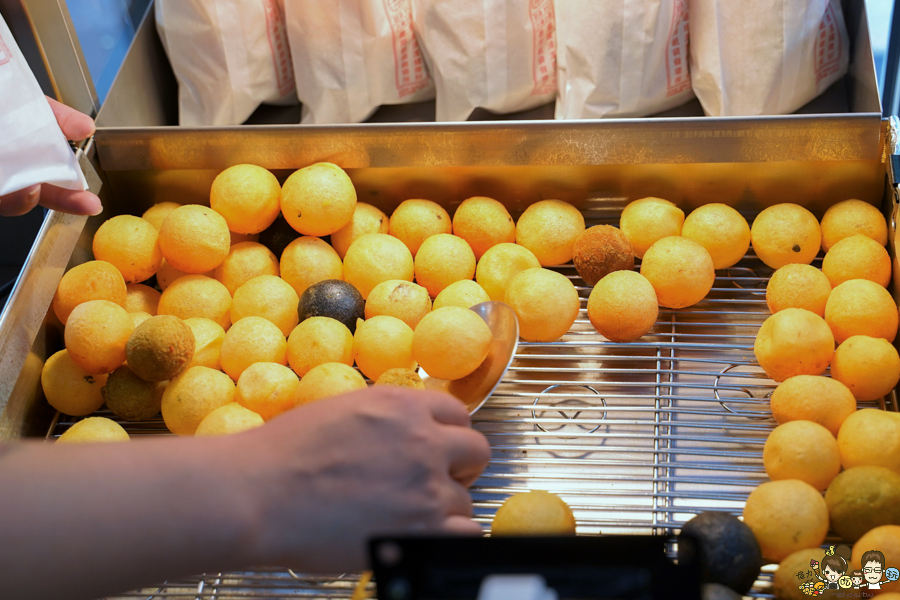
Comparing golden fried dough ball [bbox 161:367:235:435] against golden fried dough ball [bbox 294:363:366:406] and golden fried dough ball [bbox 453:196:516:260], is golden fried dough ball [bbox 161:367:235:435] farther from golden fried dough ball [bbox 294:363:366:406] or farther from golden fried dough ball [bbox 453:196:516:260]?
golden fried dough ball [bbox 453:196:516:260]

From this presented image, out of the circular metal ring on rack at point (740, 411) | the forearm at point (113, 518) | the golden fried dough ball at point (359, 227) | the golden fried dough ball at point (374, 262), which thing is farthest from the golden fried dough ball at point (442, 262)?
the forearm at point (113, 518)

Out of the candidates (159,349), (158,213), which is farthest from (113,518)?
(158,213)

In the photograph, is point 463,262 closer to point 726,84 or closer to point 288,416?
point 726,84

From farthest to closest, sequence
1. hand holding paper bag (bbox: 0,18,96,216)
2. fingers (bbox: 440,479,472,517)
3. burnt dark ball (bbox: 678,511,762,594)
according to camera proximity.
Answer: hand holding paper bag (bbox: 0,18,96,216)
burnt dark ball (bbox: 678,511,762,594)
fingers (bbox: 440,479,472,517)

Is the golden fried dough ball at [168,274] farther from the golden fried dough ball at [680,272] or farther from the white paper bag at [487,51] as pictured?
the golden fried dough ball at [680,272]

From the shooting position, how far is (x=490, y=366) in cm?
120

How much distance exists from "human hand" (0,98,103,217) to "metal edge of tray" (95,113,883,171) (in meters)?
0.09

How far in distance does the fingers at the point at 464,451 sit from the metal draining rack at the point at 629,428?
38 cm

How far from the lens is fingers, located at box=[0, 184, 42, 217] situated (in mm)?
1222

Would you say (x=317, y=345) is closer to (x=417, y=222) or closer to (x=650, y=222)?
(x=417, y=222)

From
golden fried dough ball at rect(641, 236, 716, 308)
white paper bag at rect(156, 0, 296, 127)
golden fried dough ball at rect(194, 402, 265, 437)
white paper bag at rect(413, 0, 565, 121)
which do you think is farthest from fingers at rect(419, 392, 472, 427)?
white paper bag at rect(156, 0, 296, 127)

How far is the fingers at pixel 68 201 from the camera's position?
4.30ft

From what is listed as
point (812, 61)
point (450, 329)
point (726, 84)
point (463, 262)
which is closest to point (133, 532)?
point (450, 329)

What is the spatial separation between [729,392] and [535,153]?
58cm
